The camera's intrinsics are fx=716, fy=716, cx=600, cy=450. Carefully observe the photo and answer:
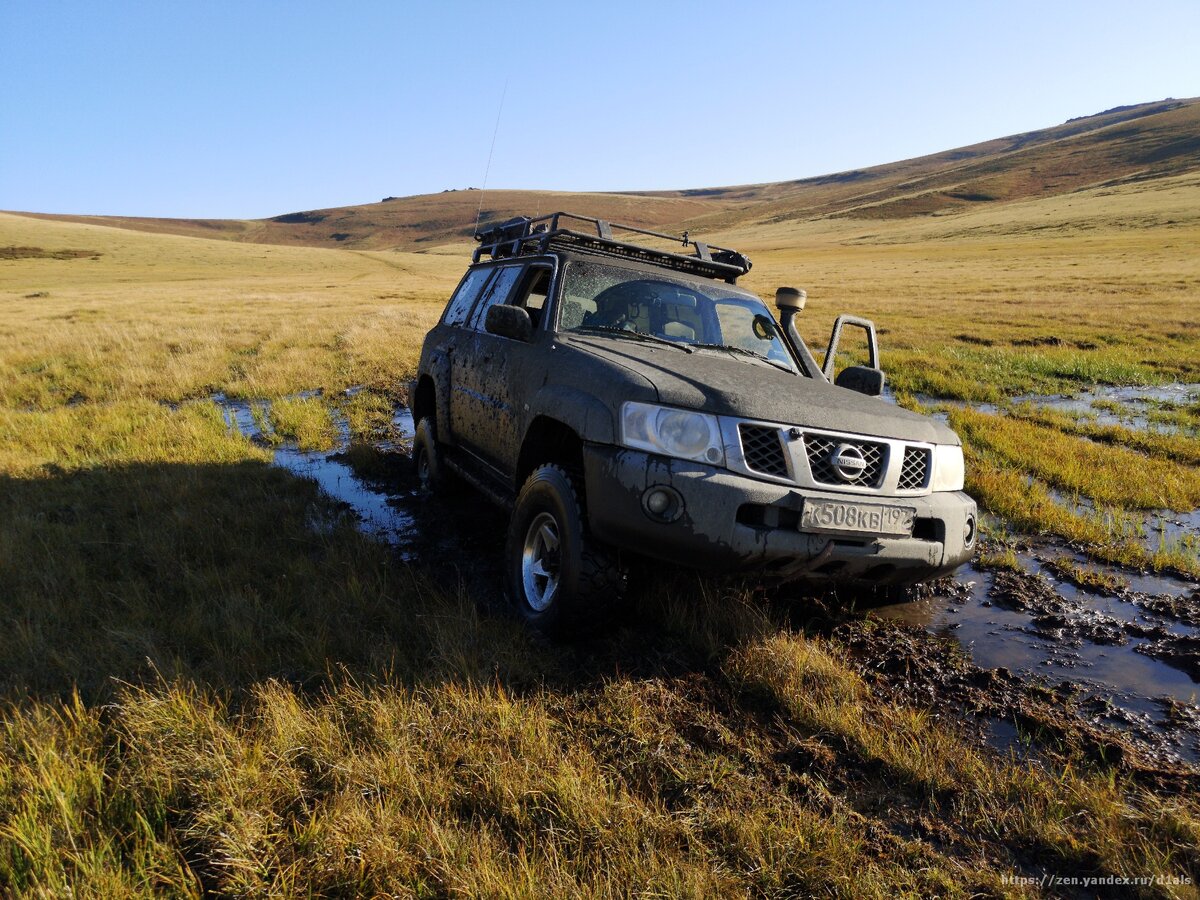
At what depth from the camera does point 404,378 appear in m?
11.6

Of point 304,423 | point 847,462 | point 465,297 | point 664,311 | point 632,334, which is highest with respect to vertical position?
point 465,297

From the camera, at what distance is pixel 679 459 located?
3.01 metres

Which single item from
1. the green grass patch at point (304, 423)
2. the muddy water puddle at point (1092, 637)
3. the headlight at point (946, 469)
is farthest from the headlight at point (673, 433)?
the green grass patch at point (304, 423)

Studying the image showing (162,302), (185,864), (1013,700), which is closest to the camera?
(185,864)

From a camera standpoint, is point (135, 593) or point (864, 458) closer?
point (864, 458)

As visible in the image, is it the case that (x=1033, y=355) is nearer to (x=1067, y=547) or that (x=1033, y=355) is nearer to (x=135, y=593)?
(x=1067, y=547)

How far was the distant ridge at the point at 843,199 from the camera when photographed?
99.9 m

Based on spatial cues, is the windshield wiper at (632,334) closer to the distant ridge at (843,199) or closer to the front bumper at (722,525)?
the front bumper at (722,525)

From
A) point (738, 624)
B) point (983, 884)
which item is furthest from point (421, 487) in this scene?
point (983, 884)

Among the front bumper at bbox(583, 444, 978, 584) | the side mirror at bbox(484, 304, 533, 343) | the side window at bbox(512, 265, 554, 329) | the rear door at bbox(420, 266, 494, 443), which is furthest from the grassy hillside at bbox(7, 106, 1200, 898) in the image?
the side window at bbox(512, 265, 554, 329)

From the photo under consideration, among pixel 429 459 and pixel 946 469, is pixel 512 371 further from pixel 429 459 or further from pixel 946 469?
pixel 946 469

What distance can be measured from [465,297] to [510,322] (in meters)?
2.18

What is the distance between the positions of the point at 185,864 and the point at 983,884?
7.48 feet

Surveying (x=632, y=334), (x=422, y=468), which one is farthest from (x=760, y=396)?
(x=422, y=468)
